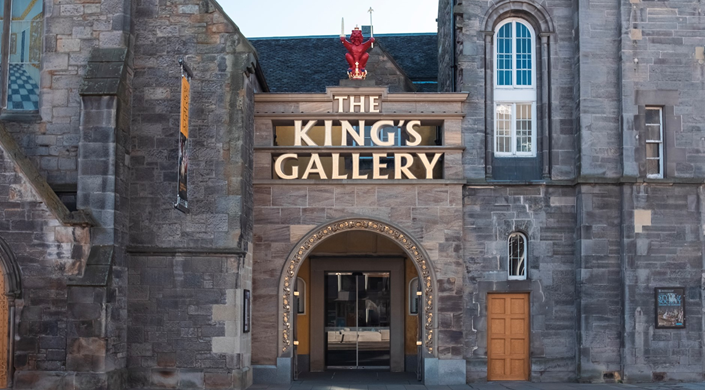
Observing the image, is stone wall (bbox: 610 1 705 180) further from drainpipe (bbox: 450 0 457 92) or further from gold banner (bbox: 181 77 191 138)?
gold banner (bbox: 181 77 191 138)

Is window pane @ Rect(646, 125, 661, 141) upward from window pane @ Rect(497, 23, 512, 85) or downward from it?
downward

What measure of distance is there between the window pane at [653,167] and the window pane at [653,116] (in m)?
0.85

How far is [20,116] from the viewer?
18.8 meters

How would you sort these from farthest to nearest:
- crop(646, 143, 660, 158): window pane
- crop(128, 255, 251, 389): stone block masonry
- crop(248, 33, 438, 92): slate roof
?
crop(248, 33, 438, 92): slate roof → crop(646, 143, 660, 158): window pane → crop(128, 255, 251, 389): stone block masonry

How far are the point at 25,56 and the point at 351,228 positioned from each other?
7.72m

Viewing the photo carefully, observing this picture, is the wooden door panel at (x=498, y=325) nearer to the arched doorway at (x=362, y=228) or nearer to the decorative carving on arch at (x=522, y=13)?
the arched doorway at (x=362, y=228)

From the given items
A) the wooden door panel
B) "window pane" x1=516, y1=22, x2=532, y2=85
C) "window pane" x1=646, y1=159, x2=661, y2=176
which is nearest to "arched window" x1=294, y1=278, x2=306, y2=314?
the wooden door panel

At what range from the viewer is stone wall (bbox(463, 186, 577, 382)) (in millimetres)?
20391

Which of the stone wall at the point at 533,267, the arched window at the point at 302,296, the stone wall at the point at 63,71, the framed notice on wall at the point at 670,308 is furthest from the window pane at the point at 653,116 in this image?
the stone wall at the point at 63,71

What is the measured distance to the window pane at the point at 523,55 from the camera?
2153 cm

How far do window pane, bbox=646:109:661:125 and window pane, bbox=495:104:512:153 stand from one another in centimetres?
303

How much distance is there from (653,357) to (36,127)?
13.7 m

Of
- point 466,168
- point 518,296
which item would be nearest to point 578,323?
point 518,296

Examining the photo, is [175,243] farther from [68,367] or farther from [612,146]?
[612,146]
